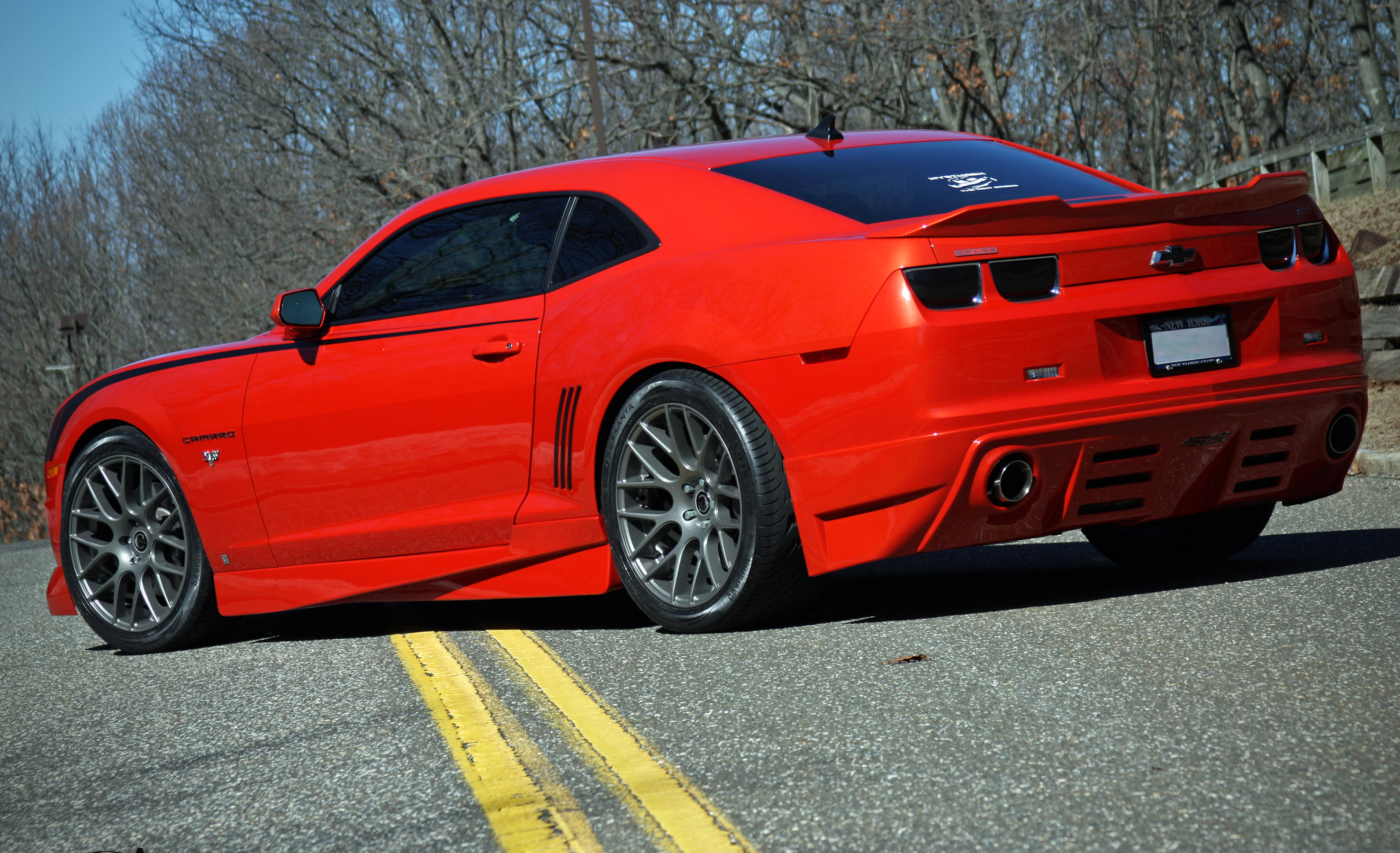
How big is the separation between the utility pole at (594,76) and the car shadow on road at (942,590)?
14.5 metres

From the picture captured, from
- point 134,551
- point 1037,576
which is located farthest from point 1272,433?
point 134,551

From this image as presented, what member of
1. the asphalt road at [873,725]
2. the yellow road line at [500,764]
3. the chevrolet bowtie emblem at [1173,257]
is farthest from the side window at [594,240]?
the chevrolet bowtie emblem at [1173,257]

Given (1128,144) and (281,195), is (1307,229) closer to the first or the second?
(281,195)

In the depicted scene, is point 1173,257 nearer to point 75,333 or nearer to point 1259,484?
point 1259,484

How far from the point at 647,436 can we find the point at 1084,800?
7.28 ft

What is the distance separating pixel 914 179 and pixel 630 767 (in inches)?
91.8

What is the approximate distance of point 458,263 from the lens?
17.0 ft

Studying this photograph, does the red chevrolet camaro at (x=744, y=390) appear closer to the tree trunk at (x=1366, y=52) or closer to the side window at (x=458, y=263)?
the side window at (x=458, y=263)

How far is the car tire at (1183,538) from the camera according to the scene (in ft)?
16.7

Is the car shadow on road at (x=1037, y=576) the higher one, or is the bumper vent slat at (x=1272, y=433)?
the bumper vent slat at (x=1272, y=433)

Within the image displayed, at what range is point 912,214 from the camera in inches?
167

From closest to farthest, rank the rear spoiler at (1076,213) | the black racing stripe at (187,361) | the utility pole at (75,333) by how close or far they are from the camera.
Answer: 1. the rear spoiler at (1076,213)
2. the black racing stripe at (187,361)
3. the utility pole at (75,333)

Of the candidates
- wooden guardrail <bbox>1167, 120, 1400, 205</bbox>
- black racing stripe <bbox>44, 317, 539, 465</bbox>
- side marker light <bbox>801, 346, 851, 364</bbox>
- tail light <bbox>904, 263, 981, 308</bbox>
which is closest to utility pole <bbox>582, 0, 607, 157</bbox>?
wooden guardrail <bbox>1167, 120, 1400, 205</bbox>

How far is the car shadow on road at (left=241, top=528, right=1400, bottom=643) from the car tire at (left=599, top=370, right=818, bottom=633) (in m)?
0.28
